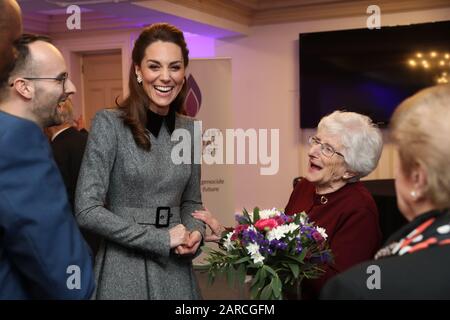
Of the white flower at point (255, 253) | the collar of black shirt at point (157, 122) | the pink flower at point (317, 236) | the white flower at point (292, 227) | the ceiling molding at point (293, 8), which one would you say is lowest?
the white flower at point (255, 253)

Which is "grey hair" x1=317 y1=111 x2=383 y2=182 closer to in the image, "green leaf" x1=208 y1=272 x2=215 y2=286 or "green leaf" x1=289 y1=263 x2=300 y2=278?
"green leaf" x1=289 y1=263 x2=300 y2=278

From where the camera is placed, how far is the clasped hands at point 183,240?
175cm

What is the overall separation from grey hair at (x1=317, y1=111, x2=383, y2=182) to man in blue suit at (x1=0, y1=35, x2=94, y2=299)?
3.94 ft

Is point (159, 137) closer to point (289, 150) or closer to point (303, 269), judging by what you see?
point (303, 269)

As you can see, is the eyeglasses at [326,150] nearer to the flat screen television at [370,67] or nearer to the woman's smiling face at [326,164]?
the woman's smiling face at [326,164]

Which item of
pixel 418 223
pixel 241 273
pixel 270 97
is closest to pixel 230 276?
pixel 241 273

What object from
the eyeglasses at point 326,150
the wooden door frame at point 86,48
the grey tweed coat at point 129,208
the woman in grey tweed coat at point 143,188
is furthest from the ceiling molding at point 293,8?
the grey tweed coat at point 129,208

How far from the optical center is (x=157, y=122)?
1.88m

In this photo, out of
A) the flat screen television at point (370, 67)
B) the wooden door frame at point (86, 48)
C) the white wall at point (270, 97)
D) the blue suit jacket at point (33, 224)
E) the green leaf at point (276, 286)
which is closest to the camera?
the blue suit jacket at point (33, 224)

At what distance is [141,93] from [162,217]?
0.46 m

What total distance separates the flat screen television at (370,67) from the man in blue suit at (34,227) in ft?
17.3

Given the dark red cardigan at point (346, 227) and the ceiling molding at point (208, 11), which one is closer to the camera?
the dark red cardigan at point (346, 227)

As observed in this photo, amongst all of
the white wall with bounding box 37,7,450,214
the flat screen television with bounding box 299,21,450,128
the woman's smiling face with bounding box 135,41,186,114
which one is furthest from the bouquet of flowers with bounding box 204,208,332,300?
the white wall with bounding box 37,7,450,214
